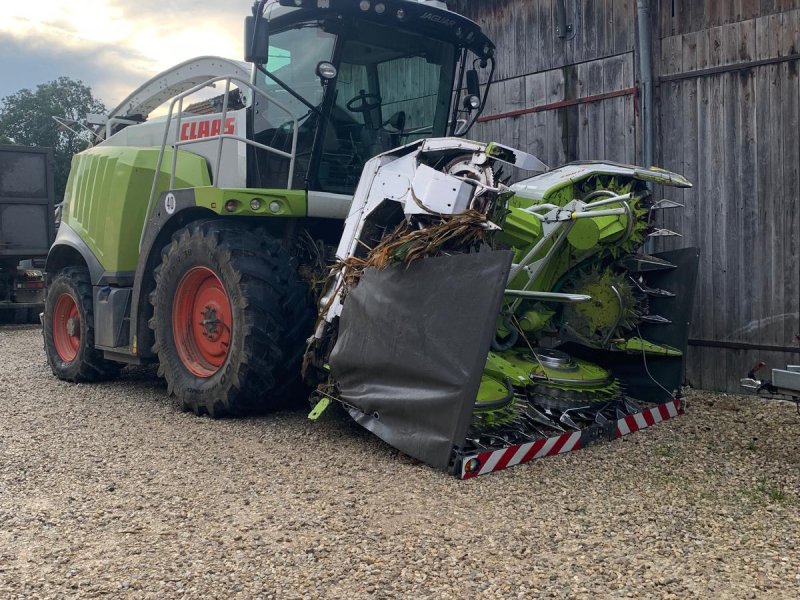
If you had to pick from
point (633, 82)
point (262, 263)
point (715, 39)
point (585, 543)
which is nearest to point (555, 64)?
point (633, 82)

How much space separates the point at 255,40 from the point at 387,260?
1791mm

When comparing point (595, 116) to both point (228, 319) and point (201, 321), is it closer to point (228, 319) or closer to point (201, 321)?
point (228, 319)

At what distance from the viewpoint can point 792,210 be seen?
583 cm

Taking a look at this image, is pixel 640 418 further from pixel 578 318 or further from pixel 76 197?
pixel 76 197

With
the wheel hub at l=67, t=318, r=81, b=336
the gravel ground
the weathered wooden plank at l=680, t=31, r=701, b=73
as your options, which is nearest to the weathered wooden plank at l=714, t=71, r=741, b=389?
the weathered wooden plank at l=680, t=31, r=701, b=73

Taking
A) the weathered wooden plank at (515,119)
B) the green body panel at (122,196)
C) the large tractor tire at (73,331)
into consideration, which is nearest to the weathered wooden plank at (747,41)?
the weathered wooden plank at (515,119)

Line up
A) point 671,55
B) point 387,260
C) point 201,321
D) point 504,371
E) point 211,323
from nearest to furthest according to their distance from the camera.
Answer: point 387,260, point 504,371, point 211,323, point 201,321, point 671,55

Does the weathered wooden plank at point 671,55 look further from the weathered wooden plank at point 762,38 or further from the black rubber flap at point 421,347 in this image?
the black rubber flap at point 421,347

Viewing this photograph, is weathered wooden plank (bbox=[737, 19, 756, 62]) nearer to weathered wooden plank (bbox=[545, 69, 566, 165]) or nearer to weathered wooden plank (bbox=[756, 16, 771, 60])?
weathered wooden plank (bbox=[756, 16, 771, 60])

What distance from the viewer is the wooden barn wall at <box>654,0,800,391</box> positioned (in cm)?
586

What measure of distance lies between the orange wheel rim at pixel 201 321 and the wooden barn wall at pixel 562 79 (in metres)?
3.45

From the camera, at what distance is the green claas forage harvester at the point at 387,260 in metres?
4.15

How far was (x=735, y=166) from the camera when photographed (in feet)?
20.0

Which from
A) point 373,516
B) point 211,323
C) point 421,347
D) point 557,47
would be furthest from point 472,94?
point 373,516
